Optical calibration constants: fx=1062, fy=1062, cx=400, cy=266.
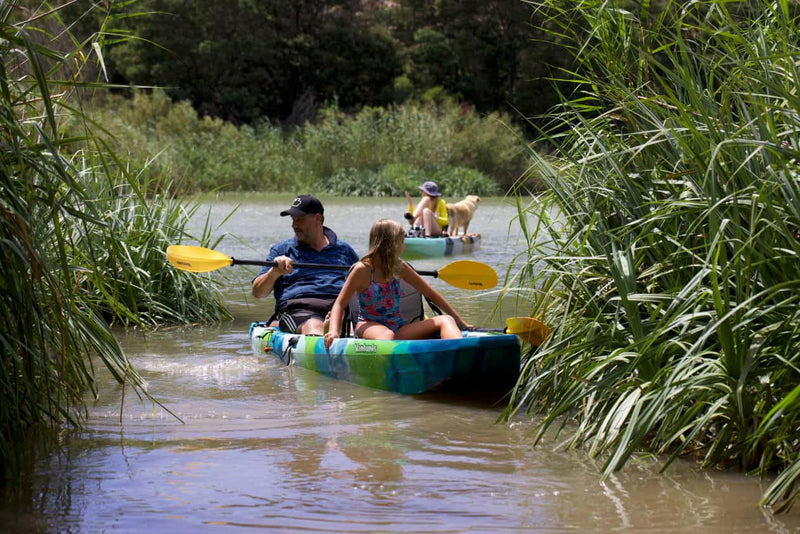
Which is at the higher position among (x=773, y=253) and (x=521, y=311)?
(x=773, y=253)

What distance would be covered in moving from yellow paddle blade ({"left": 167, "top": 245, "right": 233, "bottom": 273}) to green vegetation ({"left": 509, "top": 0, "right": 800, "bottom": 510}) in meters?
2.43

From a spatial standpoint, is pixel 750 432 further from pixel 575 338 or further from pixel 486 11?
pixel 486 11

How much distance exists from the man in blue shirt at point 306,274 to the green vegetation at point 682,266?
2199 millimetres

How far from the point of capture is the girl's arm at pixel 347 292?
19.6 ft

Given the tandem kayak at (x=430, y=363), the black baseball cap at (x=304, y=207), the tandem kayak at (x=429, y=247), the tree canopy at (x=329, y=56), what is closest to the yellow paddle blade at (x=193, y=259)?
the black baseball cap at (x=304, y=207)

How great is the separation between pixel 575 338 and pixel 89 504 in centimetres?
223

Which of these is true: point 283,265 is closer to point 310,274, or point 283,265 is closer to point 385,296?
point 310,274

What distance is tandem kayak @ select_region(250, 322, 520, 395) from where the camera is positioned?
5562mm

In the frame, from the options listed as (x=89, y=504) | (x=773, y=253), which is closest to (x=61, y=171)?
(x=89, y=504)

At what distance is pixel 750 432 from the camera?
13.1ft

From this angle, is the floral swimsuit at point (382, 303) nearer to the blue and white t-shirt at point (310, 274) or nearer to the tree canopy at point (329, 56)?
the blue and white t-shirt at point (310, 274)

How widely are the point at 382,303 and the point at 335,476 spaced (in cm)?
199

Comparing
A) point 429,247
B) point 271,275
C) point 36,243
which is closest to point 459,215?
point 429,247

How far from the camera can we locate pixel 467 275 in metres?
6.59
